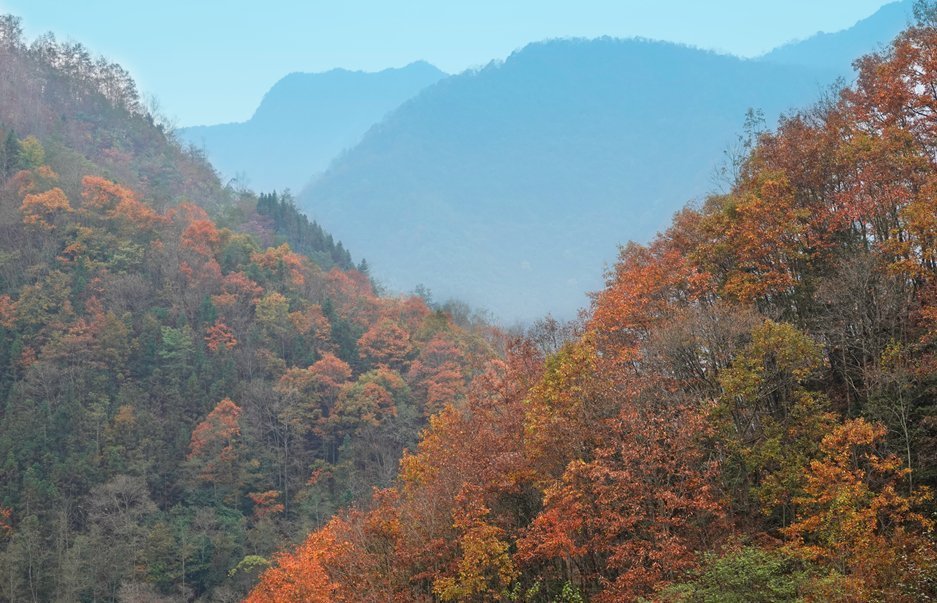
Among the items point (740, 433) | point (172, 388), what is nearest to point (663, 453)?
point (740, 433)

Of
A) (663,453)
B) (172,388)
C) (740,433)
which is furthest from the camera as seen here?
(172,388)

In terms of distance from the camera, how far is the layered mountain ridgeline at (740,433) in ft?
53.8

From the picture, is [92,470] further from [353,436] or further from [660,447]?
[660,447]

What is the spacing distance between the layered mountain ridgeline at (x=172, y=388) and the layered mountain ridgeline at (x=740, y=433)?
774 inches

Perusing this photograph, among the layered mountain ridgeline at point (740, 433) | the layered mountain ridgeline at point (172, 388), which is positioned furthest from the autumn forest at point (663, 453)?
the layered mountain ridgeline at point (172, 388)

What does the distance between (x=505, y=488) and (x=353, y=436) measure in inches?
1626

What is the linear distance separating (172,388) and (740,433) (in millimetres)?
50540

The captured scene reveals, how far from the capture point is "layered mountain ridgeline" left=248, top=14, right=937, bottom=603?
1639cm

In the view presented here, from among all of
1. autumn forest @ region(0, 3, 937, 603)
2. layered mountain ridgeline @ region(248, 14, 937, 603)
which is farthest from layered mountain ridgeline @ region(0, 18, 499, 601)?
layered mountain ridgeline @ region(248, 14, 937, 603)

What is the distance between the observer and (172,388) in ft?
197

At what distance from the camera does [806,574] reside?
1494 cm

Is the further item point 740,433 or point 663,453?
point 740,433

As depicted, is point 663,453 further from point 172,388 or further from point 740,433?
point 172,388

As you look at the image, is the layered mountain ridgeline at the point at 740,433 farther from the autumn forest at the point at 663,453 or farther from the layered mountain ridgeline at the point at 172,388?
the layered mountain ridgeline at the point at 172,388
